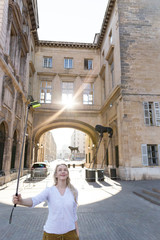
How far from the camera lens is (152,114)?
49.1 feet

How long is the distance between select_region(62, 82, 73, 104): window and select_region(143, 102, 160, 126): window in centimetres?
1069

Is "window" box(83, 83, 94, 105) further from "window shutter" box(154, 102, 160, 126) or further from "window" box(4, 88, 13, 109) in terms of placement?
"window" box(4, 88, 13, 109)

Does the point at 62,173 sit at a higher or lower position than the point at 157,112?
lower

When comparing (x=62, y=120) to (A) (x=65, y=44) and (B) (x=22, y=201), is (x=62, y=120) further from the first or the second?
(B) (x=22, y=201)

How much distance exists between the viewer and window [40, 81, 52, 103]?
2257cm

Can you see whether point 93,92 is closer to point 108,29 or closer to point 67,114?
point 67,114

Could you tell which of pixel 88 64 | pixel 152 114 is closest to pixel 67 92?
pixel 88 64

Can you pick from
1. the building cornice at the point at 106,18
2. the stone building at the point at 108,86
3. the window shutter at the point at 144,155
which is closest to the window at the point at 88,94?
the stone building at the point at 108,86

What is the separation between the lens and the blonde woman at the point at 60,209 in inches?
79.7

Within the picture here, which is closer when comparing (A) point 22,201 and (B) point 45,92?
(A) point 22,201

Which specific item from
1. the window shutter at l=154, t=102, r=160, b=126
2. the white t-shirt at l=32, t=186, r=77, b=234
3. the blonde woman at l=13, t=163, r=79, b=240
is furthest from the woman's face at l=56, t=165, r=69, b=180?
the window shutter at l=154, t=102, r=160, b=126

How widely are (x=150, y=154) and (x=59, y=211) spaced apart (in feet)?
45.3

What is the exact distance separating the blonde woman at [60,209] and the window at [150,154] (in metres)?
12.8

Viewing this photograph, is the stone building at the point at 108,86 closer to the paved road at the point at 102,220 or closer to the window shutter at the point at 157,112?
the window shutter at the point at 157,112
